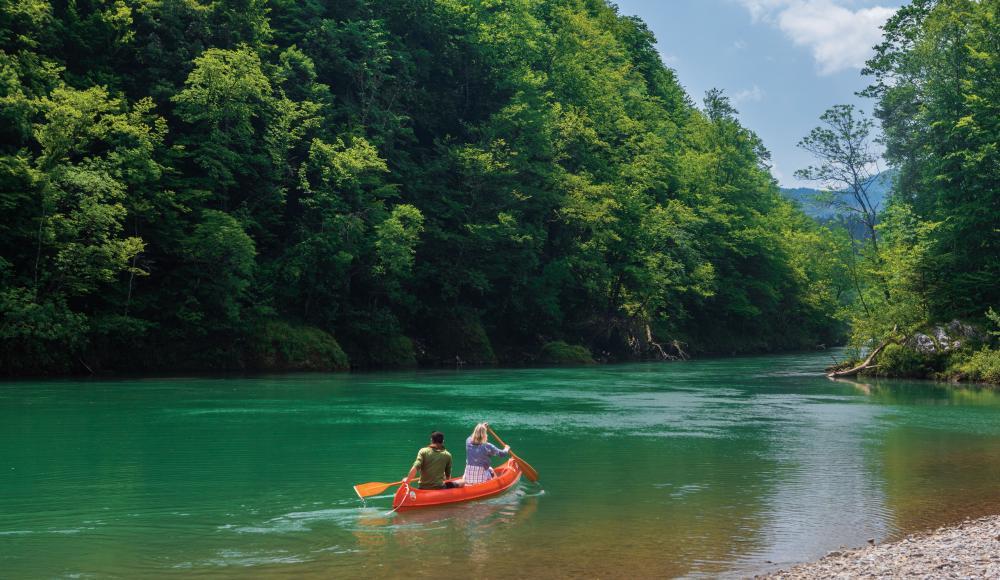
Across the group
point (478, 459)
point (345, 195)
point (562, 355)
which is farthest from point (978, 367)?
point (478, 459)

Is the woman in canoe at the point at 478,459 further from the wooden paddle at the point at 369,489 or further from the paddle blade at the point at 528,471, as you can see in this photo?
the wooden paddle at the point at 369,489

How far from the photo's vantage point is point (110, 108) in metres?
42.3

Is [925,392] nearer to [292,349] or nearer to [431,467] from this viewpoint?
[431,467]

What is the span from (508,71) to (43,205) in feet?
123

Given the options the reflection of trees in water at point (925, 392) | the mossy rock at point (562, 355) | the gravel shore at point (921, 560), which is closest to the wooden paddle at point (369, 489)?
the gravel shore at point (921, 560)

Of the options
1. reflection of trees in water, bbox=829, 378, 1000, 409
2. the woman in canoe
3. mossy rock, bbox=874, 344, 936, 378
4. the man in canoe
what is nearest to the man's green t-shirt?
the man in canoe

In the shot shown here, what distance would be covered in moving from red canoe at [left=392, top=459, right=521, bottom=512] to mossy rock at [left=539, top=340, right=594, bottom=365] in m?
45.8

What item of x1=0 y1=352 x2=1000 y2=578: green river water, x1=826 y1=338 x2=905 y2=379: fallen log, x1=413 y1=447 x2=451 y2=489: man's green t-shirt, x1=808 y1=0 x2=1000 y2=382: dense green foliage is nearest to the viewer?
x1=0 y1=352 x2=1000 y2=578: green river water

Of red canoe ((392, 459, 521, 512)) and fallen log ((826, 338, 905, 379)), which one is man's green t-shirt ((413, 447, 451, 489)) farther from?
fallen log ((826, 338, 905, 379))

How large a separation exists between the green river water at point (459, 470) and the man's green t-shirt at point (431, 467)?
1.65ft

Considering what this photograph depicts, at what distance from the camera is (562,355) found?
6241 centimetres

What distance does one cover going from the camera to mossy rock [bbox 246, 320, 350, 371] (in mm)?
48375

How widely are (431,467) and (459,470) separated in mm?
4229

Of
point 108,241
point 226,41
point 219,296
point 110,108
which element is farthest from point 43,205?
point 226,41
